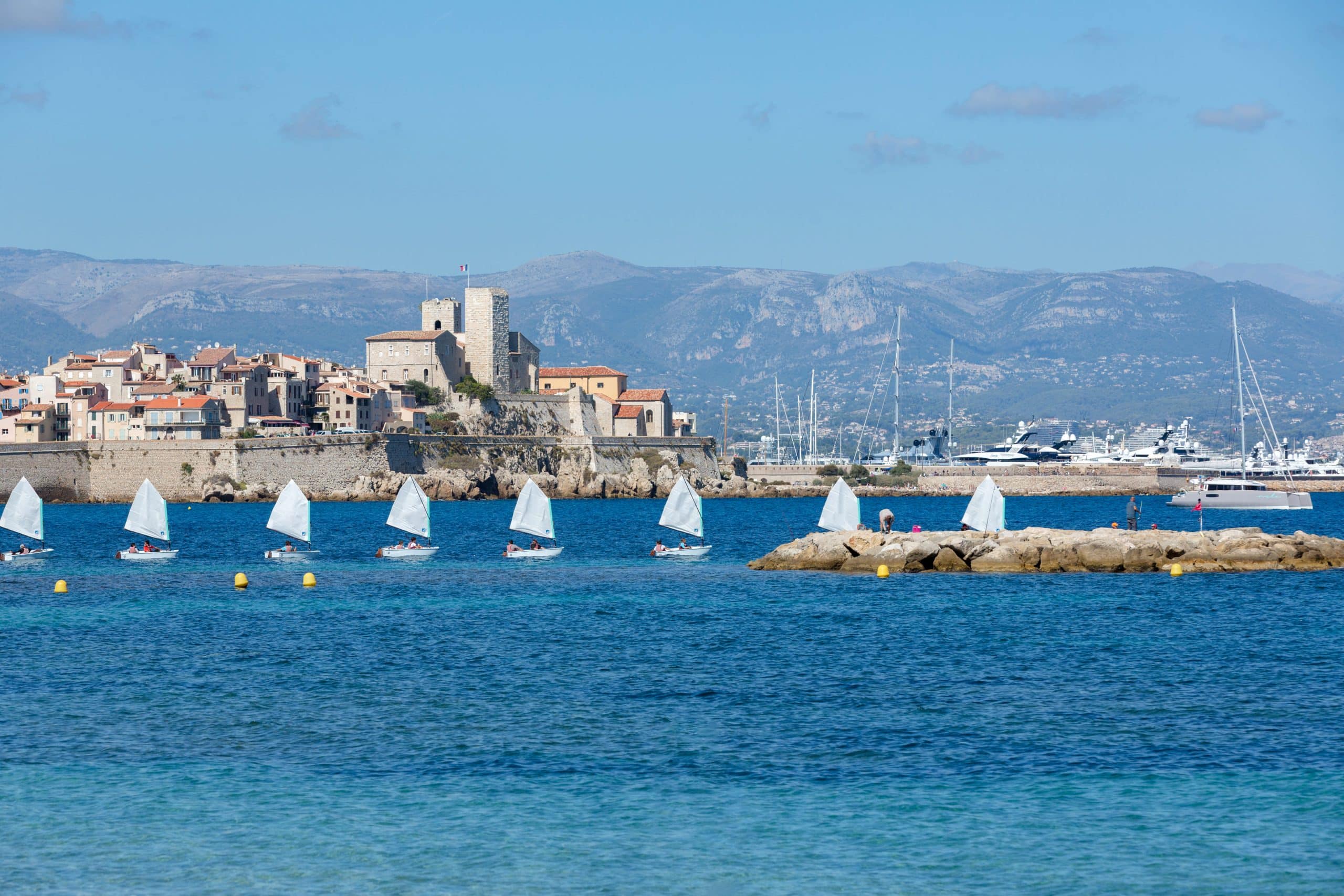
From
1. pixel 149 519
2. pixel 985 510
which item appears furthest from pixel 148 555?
pixel 985 510

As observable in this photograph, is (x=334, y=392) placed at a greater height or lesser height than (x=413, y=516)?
greater

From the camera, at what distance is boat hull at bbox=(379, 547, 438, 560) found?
193ft

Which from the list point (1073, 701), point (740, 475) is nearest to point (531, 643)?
point (1073, 701)

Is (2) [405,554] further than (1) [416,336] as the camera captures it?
No

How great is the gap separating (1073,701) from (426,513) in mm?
38754

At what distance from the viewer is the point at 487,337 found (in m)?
137

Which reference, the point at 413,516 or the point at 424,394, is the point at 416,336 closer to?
the point at 424,394

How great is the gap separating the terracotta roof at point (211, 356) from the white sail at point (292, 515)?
264 feet

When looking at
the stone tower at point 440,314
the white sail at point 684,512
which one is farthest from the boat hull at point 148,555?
the stone tower at point 440,314

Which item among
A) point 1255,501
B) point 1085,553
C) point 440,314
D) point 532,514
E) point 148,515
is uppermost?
point 440,314

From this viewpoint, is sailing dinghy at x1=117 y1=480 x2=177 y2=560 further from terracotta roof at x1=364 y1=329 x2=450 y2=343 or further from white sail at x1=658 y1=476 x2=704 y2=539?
A: terracotta roof at x1=364 y1=329 x2=450 y2=343

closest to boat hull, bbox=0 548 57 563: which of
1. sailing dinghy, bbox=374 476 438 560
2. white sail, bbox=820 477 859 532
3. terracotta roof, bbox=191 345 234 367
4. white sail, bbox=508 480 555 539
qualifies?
sailing dinghy, bbox=374 476 438 560

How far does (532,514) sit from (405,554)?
500cm

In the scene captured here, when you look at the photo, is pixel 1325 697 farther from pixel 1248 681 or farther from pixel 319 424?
pixel 319 424
